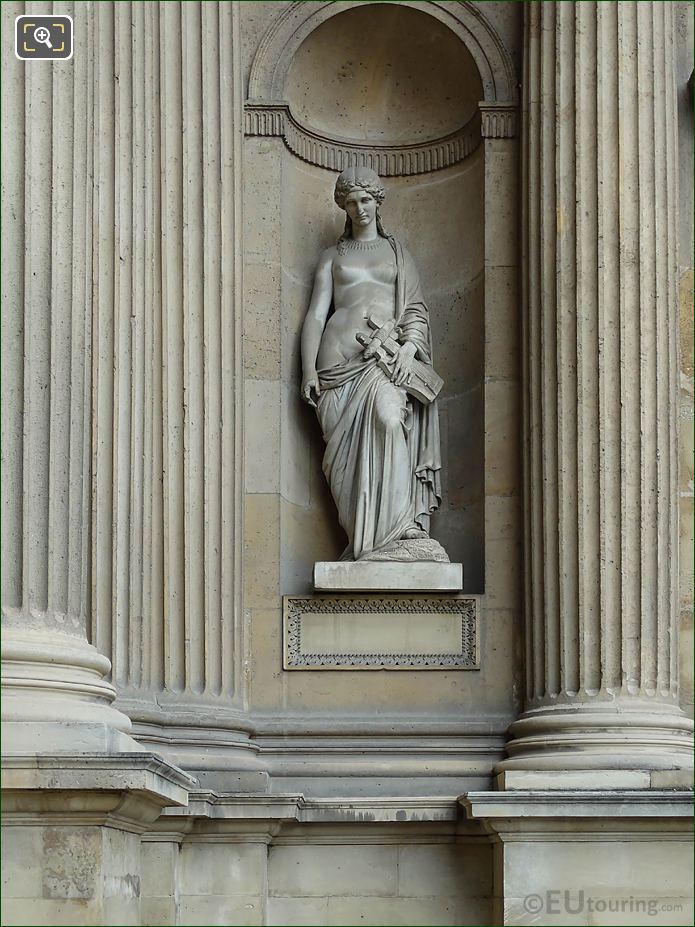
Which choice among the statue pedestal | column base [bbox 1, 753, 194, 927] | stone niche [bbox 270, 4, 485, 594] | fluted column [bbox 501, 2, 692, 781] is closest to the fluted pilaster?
the statue pedestal

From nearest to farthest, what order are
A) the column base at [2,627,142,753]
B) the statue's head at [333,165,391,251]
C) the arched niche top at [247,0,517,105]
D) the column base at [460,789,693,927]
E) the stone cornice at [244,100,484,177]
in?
the column base at [2,627,142,753]
the column base at [460,789,693,927]
the statue's head at [333,165,391,251]
the arched niche top at [247,0,517,105]
the stone cornice at [244,100,484,177]

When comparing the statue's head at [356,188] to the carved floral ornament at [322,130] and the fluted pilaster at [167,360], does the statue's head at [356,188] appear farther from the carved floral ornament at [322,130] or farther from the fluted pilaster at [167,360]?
the fluted pilaster at [167,360]

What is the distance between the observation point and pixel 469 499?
12703 mm

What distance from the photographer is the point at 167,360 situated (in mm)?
11766

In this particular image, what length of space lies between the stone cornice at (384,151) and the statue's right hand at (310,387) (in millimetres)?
1834

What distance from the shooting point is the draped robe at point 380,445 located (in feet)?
40.1

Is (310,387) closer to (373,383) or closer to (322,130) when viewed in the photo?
(373,383)

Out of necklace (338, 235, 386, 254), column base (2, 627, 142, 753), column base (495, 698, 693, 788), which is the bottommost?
column base (495, 698, 693, 788)

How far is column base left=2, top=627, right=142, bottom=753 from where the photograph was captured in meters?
8.38

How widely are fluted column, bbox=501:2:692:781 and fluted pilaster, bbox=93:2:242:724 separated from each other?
2140 millimetres

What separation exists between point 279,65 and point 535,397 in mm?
3185

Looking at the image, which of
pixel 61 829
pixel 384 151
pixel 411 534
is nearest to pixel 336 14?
pixel 384 151

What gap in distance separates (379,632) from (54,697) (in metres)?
3.85

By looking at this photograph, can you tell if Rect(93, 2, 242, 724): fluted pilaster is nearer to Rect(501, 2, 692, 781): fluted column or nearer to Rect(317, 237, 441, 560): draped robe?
Rect(317, 237, 441, 560): draped robe
